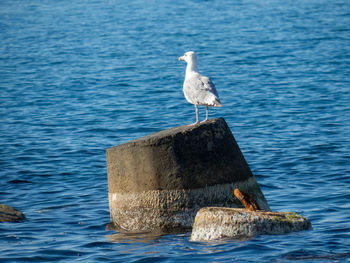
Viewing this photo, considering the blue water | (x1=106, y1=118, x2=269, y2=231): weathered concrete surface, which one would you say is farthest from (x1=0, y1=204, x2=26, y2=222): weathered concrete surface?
(x1=106, y1=118, x2=269, y2=231): weathered concrete surface

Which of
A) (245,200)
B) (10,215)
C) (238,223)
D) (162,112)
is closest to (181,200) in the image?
(245,200)

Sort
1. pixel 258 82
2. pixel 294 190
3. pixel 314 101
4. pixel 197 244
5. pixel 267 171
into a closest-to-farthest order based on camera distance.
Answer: pixel 197 244 < pixel 294 190 < pixel 267 171 < pixel 314 101 < pixel 258 82

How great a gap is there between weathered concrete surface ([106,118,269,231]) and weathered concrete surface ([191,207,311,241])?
71cm

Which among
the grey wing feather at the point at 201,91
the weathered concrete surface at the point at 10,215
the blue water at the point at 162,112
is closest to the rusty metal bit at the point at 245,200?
the blue water at the point at 162,112

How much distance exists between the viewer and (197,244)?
8.53 meters

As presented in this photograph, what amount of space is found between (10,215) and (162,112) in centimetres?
1160

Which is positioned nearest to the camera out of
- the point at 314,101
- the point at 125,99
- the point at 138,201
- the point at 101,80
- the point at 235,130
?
the point at 138,201

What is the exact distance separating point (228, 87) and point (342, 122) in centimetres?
774

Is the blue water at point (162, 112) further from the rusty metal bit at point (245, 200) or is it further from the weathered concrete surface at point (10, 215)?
the rusty metal bit at point (245, 200)

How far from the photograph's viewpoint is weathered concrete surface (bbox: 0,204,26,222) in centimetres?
1047

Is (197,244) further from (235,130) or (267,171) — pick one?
(235,130)

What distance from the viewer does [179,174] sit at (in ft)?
30.1

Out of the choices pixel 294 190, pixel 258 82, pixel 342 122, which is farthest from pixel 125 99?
pixel 294 190

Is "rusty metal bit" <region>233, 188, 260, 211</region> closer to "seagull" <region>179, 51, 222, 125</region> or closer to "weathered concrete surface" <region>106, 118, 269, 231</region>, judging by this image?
"weathered concrete surface" <region>106, 118, 269, 231</region>
